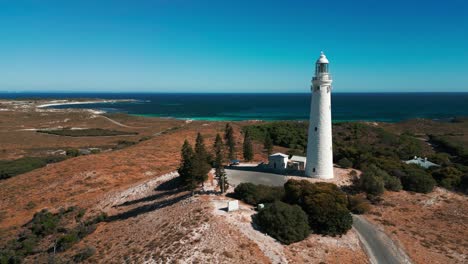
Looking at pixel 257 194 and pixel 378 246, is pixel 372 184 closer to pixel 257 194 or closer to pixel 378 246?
pixel 378 246

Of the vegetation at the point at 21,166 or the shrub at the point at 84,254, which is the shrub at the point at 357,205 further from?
the vegetation at the point at 21,166

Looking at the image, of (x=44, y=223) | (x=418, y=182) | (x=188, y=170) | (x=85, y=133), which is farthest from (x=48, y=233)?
(x=85, y=133)

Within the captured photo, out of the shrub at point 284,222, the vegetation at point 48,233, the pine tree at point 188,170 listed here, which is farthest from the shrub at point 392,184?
the vegetation at point 48,233

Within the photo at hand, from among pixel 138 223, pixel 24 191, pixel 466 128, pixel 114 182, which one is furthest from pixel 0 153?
pixel 466 128

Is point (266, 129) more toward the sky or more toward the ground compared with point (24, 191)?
more toward the sky

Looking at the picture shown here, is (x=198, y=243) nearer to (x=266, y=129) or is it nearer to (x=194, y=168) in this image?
(x=194, y=168)

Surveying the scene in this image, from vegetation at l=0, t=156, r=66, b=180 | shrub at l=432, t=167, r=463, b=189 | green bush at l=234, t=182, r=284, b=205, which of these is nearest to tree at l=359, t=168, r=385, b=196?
green bush at l=234, t=182, r=284, b=205
